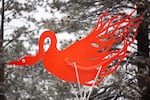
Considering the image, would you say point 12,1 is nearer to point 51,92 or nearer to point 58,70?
point 51,92

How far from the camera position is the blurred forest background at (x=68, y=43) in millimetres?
6828

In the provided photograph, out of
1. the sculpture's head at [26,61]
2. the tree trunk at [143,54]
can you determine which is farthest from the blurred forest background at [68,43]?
the sculpture's head at [26,61]

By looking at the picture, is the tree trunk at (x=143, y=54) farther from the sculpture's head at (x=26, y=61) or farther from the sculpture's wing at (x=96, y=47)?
the sculpture's head at (x=26, y=61)

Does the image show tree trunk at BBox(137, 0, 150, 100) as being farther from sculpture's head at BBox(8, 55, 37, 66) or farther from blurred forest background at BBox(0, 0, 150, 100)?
sculpture's head at BBox(8, 55, 37, 66)

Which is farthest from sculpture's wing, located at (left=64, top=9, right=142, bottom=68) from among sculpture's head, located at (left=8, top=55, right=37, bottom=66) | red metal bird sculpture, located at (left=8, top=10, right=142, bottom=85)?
sculpture's head, located at (left=8, top=55, right=37, bottom=66)

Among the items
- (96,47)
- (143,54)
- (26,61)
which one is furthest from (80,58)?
(143,54)

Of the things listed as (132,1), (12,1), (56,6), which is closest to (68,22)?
(56,6)

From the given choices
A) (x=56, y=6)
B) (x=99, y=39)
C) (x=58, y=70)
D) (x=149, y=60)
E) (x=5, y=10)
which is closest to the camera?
(x=58, y=70)

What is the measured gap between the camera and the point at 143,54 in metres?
7.38

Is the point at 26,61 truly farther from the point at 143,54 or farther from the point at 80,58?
the point at 143,54

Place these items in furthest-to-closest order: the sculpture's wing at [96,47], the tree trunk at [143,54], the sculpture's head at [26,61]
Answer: the tree trunk at [143,54] < the sculpture's wing at [96,47] < the sculpture's head at [26,61]

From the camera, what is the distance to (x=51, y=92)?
1219 centimetres

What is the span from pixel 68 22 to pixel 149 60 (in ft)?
6.87

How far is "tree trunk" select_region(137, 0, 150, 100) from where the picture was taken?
6565 millimetres
